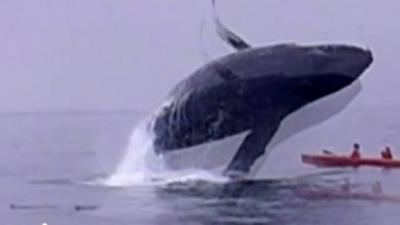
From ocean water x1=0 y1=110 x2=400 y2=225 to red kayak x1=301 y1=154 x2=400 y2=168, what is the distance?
4.0 inches

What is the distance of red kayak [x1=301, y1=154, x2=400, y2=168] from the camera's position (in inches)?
548

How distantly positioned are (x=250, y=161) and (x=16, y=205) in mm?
3104

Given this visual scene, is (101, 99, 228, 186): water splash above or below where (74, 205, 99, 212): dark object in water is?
below

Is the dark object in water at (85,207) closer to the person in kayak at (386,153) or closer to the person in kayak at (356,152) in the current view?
the person in kayak at (356,152)

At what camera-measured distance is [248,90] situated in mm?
14336

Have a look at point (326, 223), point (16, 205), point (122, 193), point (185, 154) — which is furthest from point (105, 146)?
point (326, 223)

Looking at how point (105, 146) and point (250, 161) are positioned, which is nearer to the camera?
point (250, 161)

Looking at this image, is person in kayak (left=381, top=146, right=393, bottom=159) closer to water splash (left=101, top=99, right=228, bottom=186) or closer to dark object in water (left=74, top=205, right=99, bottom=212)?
water splash (left=101, top=99, right=228, bottom=186)

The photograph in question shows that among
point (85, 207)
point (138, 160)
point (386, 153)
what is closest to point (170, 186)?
point (138, 160)

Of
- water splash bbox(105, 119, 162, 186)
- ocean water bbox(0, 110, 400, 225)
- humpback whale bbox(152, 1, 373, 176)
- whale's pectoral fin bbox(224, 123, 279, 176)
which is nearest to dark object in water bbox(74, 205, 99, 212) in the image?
ocean water bbox(0, 110, 400, 225)

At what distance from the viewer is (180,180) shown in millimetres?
13664

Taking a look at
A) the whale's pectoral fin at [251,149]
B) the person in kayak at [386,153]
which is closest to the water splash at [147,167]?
the whale's pectoral fin at [251,149]

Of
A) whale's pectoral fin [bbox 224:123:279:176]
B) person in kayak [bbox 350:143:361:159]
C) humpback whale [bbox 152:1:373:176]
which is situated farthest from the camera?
humpback whale [bbox 152:1:373:176]

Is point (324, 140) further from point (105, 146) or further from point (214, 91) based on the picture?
point (105, 146)
